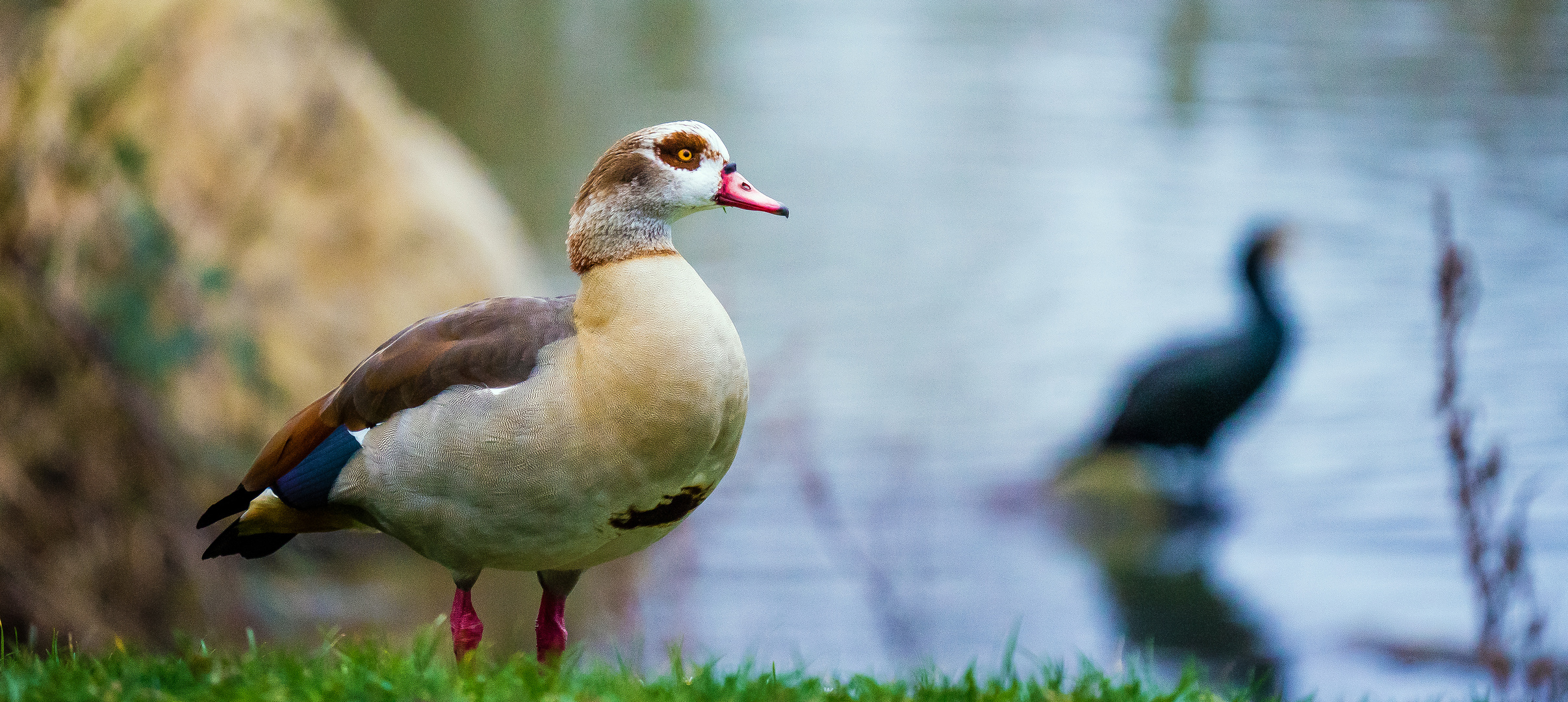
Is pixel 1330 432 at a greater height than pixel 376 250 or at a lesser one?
lesser

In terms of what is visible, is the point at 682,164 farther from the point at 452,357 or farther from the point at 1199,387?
the point at 1199,387

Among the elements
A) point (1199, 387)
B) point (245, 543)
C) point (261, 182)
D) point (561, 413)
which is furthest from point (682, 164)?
point (1199, 387)

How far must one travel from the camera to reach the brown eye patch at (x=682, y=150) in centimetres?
332

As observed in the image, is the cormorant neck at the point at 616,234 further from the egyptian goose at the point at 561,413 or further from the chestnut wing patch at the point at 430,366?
the chestnut wing patch at the point at 430,366

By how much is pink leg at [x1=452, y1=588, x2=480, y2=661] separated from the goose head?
31.1 inches

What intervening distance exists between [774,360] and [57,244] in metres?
4.11

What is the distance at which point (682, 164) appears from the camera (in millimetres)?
3332

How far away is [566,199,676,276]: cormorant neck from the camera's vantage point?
3.34 meters

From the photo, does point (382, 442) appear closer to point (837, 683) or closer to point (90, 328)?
point (837, 683)

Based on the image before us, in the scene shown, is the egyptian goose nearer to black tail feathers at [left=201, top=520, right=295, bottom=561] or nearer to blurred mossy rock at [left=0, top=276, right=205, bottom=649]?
black tail feathers at [left=201, top=520, right=295, bottom=561]

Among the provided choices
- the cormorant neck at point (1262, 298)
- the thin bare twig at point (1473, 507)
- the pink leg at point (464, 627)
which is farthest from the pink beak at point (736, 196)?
the cormorant neck at point (1262, 298)

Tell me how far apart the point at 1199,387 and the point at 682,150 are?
5735 millimetres

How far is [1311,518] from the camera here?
8.41m

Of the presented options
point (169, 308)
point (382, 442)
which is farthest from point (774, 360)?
point (382, 442)
